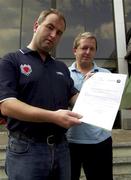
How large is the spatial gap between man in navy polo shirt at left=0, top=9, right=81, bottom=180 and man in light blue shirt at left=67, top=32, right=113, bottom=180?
520 mm

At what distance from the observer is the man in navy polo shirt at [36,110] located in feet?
5.66

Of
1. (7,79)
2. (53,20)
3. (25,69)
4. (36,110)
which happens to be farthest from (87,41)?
(36,110)

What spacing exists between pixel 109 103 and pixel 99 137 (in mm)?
779

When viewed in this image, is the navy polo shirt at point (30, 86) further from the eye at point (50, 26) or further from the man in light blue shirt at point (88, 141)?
the man in light blue shirt at point (88, 141)

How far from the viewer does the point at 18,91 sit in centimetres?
186

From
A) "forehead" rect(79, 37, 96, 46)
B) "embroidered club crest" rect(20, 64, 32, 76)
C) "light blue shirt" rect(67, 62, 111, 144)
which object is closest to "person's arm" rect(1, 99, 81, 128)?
"embroidered club crest" rect(20, 64, 32, 76)

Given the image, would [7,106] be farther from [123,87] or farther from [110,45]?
[110,45]

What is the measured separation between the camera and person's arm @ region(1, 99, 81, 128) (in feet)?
5.47

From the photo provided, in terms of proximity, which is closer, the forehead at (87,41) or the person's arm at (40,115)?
the person's arm at (40,115)

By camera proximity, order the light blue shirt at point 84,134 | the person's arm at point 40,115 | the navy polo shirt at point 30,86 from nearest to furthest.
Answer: the person's arm at point 40,115
the navy polo shirt at point 30,86
the light blue shirt at point 84,134

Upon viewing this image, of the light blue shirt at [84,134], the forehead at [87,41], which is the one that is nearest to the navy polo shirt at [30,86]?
the light blue shirt at [84,134]

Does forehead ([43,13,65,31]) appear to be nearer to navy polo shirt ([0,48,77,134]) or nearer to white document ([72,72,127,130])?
navy polo shirt ([0,48,77,134])

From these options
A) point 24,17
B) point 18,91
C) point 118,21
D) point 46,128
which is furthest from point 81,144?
point 118,21

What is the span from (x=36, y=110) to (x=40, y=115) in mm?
32
